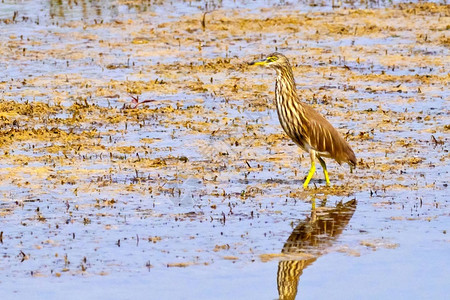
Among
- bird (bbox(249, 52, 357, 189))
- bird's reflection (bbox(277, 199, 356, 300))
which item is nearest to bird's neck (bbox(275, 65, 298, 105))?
bird (bbox(249, 52, 357, 189))

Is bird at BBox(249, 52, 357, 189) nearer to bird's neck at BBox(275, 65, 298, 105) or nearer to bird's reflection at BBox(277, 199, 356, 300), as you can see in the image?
bird's neck at BBox(275, 65, 298, 105)

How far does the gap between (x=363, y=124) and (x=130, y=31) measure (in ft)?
25.4

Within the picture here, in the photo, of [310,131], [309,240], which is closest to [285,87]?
[310,131]

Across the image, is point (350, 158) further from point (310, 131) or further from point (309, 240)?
point (309, 240)

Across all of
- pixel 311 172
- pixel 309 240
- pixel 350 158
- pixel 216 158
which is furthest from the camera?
pixel 216 158

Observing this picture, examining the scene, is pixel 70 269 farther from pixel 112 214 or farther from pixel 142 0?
pixel 142 0

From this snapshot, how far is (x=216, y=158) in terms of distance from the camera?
13.0 metres

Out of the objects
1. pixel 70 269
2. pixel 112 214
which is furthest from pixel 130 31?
pixel 70 269

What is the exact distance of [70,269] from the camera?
9062 millimetres

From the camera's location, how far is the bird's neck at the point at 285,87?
12086 mm

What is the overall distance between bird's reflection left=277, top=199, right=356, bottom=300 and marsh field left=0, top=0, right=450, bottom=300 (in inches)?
0.9

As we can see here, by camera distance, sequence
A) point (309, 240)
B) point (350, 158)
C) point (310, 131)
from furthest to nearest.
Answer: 1. point (350, 158)
2. point (310, 131)
3. point (309, 240)

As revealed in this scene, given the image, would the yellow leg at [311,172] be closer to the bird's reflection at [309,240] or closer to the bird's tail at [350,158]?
the bird's tail at [350,158]

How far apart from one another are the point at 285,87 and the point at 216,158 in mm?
1390
